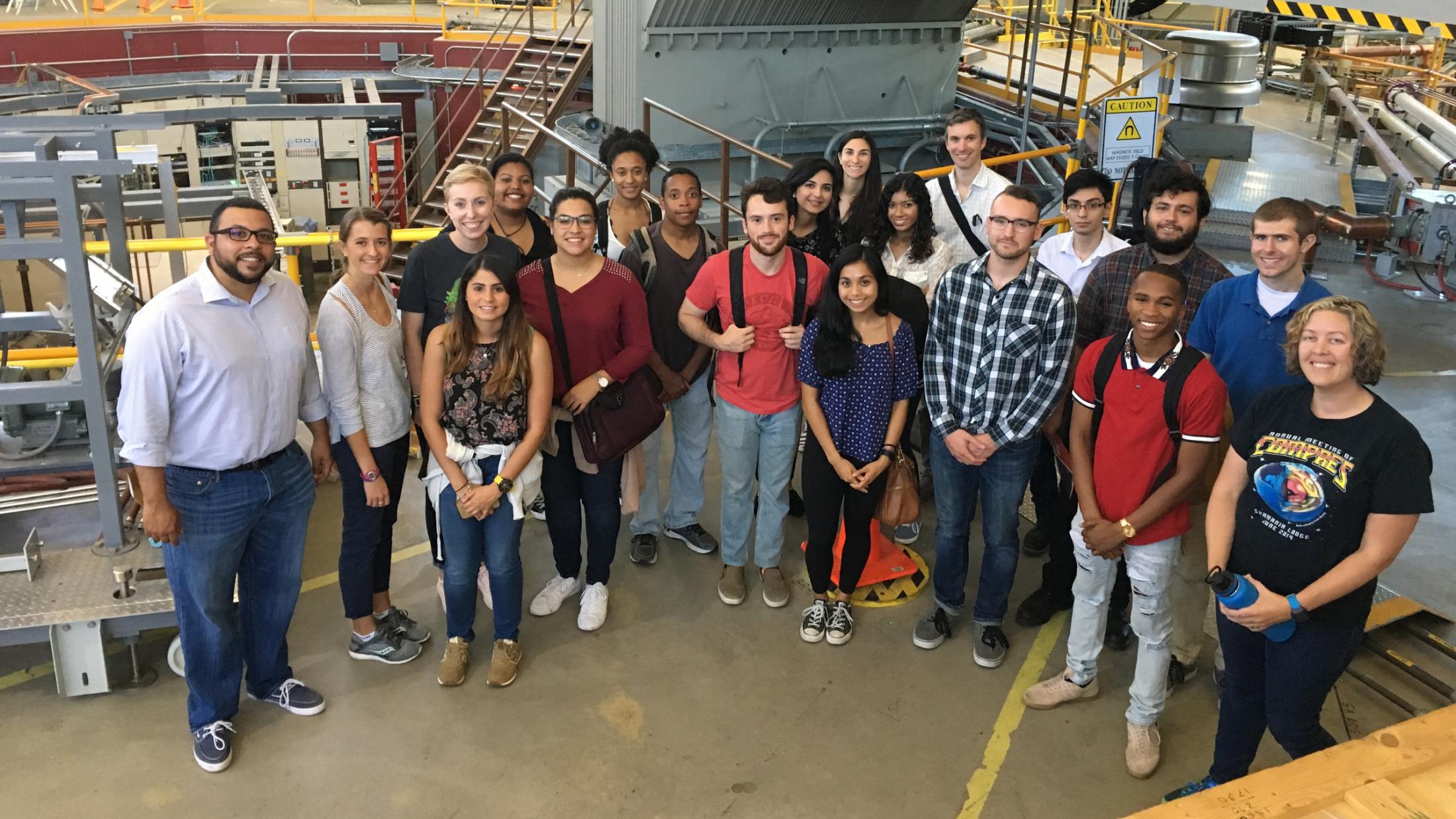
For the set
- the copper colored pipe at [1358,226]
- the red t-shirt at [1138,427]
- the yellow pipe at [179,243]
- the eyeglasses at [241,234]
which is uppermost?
the eyeglasses at [241,234]

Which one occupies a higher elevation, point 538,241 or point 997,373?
point 538,241

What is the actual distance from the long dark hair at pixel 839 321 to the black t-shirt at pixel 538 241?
132 cm

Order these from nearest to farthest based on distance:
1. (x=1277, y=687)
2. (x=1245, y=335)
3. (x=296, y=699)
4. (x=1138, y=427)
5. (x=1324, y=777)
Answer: (x=1324, y=777) < (x=1277, y=687) < (x=1138, y=427) < (x=1245, y=335) < (x=296, y=699)

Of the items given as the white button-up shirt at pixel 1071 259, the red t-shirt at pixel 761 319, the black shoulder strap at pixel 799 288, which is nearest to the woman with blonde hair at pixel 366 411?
the red t-shirt at pixel 761 319

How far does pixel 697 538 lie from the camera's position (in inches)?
221

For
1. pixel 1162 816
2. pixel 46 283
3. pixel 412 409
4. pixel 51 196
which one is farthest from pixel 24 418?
pixel 46 283

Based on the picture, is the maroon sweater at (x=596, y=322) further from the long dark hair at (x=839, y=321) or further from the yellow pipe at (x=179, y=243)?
the yellow pipe at (x=179, y=243)

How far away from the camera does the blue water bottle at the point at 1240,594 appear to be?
3.28 metres

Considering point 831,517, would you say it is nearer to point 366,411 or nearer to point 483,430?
point 483,430

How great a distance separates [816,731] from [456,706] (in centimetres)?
143

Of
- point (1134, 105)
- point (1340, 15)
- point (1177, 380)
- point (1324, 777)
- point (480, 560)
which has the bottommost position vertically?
point (480, 560)

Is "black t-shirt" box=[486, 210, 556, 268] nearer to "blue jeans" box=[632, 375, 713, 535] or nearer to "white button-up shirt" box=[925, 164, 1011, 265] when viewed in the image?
"blue jeans" box=[632, 375, 713, 535]

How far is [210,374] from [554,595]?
1.97 meters

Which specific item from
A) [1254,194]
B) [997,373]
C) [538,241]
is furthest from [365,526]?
[1254,194]
